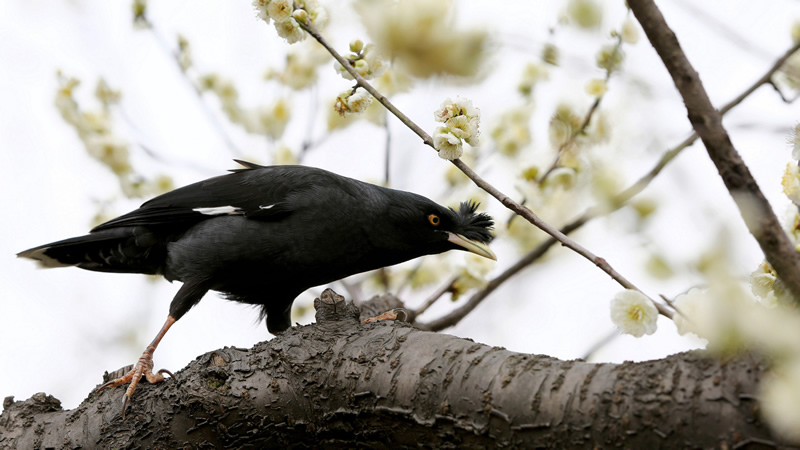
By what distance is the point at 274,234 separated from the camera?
413 centimetres

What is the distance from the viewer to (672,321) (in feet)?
6.05

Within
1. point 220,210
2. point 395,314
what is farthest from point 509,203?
point 220,210

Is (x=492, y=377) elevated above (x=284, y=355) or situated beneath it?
situated beneath

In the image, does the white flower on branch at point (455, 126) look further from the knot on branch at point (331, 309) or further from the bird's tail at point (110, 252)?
the bird's tail at point (110, 252)

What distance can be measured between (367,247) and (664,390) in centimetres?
266

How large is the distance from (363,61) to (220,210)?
185 cm

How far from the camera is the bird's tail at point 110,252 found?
14.8ft

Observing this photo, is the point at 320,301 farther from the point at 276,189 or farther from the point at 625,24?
the point at 625,24

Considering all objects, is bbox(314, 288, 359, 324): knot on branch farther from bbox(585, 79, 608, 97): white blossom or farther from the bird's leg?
bbox(585, 79, 608, 97): white blossom

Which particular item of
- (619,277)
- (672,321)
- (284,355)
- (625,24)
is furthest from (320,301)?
(625,24)

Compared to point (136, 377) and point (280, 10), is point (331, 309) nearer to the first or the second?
point (136, 377)

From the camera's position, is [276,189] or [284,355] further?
[276,189]

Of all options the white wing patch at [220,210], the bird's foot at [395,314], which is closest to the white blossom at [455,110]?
the bird's foot at [395,314]

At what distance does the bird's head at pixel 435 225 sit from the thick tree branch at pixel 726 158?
2.71 meters
